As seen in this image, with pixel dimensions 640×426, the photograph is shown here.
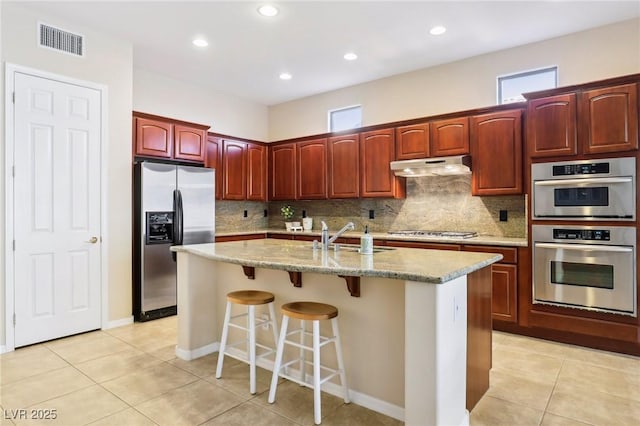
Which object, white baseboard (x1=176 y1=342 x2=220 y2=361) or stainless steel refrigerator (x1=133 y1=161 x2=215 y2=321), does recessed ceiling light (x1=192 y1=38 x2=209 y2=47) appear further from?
white baseboard (x1=176 y1=342 x2=220 y2=361)

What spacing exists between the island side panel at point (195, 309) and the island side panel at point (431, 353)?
1.99 m

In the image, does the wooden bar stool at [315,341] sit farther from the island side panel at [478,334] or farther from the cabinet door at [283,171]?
the cabinet door at [283,171]

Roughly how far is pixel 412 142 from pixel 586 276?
7.71 ft

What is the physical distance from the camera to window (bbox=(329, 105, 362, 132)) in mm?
5777

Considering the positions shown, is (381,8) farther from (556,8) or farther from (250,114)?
(250,114)

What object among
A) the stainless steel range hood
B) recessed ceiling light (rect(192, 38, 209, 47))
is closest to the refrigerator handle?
recessed ceiling light (rect(192, 38, 209, 47))

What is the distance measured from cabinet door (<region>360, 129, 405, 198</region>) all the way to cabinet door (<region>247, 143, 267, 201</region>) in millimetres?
1816

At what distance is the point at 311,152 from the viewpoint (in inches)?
229

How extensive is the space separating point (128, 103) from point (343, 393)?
3716 mm

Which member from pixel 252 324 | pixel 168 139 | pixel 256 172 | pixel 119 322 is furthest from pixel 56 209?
pixel 256 172

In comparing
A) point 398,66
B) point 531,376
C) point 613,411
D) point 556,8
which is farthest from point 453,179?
point 613,411

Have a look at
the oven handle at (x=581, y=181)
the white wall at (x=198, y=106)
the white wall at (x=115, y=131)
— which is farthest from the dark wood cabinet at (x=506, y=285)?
the white wall at (x=198, y=106)

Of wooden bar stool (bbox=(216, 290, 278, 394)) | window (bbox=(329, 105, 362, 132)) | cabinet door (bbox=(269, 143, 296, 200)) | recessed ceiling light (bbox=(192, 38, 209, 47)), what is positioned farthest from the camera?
cabinet door (bbox=(269, 143, 296, 200))

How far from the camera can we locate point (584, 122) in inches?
135
